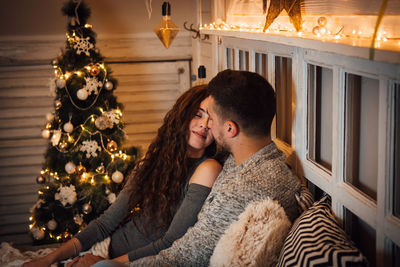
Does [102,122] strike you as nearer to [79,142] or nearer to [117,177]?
[79,142]

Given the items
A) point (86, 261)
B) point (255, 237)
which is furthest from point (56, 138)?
point (255, 237)

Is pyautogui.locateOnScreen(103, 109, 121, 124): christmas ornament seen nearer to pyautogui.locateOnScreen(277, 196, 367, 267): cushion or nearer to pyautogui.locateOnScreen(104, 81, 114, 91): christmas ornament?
pyautogui.locateOnScreen(104, 81, 114, 91): christmas ornament

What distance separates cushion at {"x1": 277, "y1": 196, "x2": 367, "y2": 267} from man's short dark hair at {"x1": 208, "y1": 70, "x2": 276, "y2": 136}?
1.25 feet

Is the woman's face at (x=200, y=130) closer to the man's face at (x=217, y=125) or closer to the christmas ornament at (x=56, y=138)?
the man's face at (x=217, y=125)

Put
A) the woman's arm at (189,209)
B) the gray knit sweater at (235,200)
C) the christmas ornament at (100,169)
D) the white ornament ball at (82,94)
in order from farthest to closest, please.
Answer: the christmas ornament at (100,169), the white ornament ball at (82,94), the woman's arm at (189,209), the gray knit sweater at (235,200)

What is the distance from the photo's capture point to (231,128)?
1.61 meters

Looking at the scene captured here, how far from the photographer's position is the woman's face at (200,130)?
1.98m

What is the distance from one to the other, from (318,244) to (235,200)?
1.12 ft

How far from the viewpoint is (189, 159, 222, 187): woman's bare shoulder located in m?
1.80

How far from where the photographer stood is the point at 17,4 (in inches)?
141

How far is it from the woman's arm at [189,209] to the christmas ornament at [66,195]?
1081mm

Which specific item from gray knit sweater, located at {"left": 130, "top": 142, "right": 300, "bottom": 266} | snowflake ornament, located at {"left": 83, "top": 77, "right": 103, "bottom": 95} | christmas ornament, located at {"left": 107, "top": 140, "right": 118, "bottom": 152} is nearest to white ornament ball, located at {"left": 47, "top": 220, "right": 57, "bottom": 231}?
christmas ornament, located at {"left": 107, "top": 140, "right": 118, "bottom": 152}

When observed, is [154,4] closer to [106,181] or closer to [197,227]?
[106,181]

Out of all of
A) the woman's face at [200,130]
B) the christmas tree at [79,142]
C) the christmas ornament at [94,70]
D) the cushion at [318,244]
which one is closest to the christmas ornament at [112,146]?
the christmas tree at [79,142]
